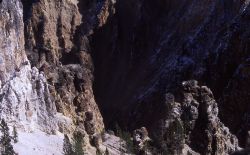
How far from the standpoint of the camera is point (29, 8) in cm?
12788

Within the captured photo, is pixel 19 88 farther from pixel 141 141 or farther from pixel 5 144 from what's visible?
pixel 5 144

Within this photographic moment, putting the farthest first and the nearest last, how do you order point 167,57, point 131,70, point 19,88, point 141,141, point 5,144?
point 131,70 < point 167,57 < point 19,88 < point 141,141 < point 5,144

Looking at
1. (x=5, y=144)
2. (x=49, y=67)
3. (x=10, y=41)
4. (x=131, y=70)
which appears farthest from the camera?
(x=131, y=70)

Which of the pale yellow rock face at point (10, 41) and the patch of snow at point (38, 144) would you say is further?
the pale yellow rock face at point (10, 41)

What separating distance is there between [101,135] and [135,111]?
15815 millimetres

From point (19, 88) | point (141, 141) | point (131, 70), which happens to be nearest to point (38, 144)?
point (19, 88)

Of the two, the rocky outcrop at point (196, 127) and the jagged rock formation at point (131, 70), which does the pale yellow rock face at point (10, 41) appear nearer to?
the jagged rock formation at point (131, 70)

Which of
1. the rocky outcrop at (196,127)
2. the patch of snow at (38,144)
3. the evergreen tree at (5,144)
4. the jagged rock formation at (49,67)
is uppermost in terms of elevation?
the jagged rock formation at (49,67)

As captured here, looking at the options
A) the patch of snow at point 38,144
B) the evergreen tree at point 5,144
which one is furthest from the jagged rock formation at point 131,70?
the evergreen tree at point 5,144

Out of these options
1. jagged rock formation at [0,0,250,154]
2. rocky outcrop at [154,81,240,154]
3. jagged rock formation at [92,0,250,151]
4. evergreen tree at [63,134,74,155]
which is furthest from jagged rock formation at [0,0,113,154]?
rocky outcrop at [154,81,240,154]

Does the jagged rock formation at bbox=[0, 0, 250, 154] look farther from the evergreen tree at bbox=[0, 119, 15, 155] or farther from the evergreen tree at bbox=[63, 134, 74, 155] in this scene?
the evergreen tree at bbox=[0, 119, 15, 155]

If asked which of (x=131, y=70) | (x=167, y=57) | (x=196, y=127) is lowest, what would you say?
(x=196, y=127)

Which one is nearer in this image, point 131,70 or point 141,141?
point 141,141

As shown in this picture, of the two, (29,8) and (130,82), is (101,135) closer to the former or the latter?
(130,82)
